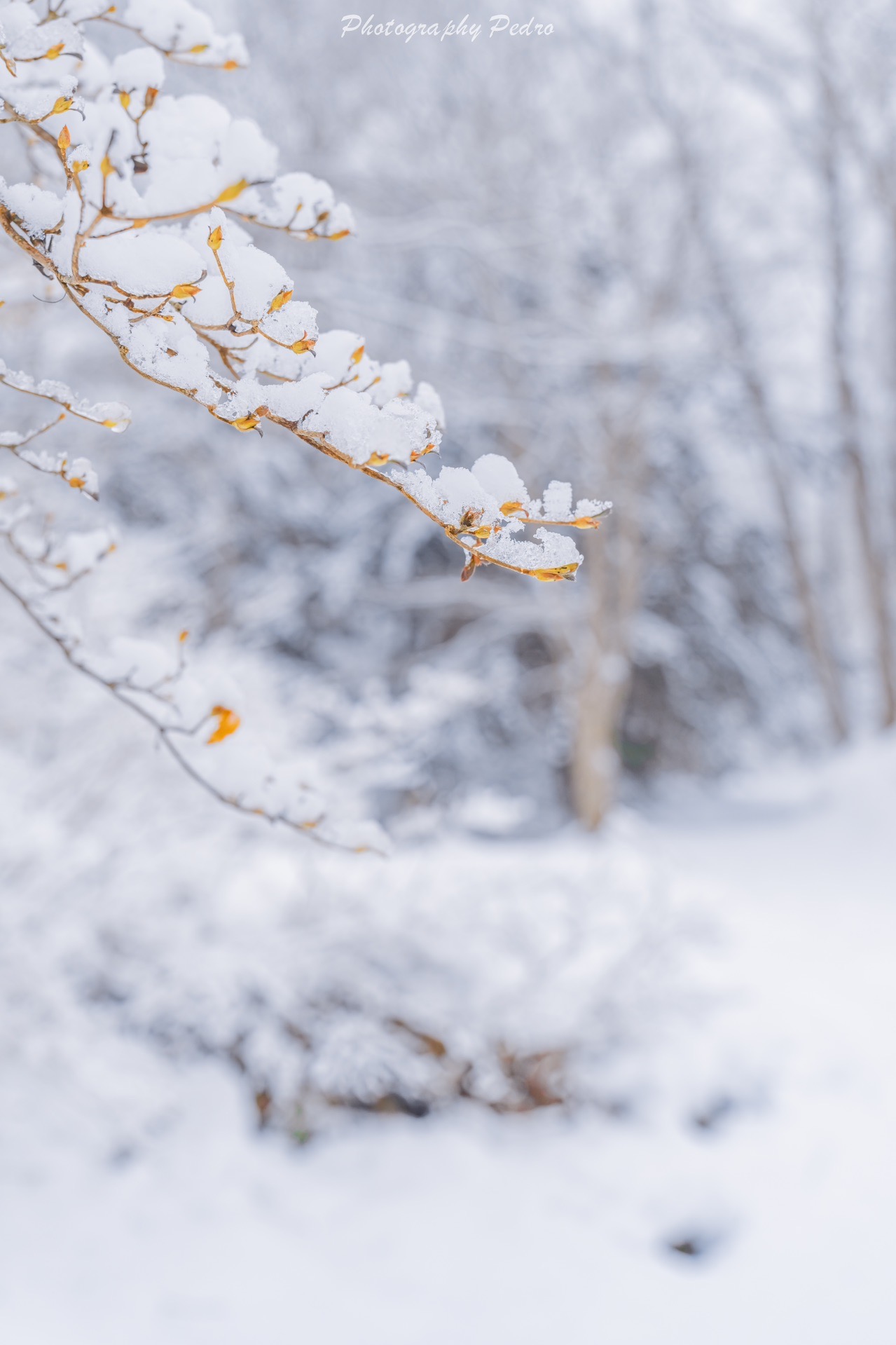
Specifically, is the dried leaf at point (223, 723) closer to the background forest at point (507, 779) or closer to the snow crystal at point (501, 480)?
the background forest at point (507, 779)

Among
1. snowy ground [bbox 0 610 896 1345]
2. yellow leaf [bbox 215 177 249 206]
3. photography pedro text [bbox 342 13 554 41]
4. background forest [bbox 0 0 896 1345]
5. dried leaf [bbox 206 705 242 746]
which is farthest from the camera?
photography pedro text [bbox 342 13 554 41]

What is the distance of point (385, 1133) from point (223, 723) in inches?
107

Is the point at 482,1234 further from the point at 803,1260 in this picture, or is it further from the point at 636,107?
the point at 636,107

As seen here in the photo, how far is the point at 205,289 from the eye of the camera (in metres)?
0.56

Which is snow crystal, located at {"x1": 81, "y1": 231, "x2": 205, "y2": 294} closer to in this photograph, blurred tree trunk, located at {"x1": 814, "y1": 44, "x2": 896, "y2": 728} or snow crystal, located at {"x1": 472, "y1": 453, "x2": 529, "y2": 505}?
snow crystal, located at {"x1": 472, "y1": 453, "x2": 529, "y2": 505}

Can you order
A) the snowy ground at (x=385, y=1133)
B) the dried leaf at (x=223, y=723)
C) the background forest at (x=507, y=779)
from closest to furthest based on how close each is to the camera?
the dried leaf at (x=223, y=723) → the snowy ground at (x=385, y=1133) → the background forest at (x=507, y=779)

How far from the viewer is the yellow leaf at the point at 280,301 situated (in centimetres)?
55

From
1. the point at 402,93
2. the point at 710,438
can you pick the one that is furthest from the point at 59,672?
the point at 710,438

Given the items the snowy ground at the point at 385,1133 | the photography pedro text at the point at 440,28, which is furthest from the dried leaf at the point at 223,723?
the photography pedro text at the point at 440,28

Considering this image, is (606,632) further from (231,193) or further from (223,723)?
(231,193)

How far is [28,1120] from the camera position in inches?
108

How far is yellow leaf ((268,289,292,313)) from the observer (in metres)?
0.55

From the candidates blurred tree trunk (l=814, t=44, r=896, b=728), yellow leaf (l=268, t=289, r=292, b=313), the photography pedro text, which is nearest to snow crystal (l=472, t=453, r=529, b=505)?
yellow leaf (l=268, t=289, r=292, b=313)

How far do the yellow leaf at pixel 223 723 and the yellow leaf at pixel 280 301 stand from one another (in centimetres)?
42
